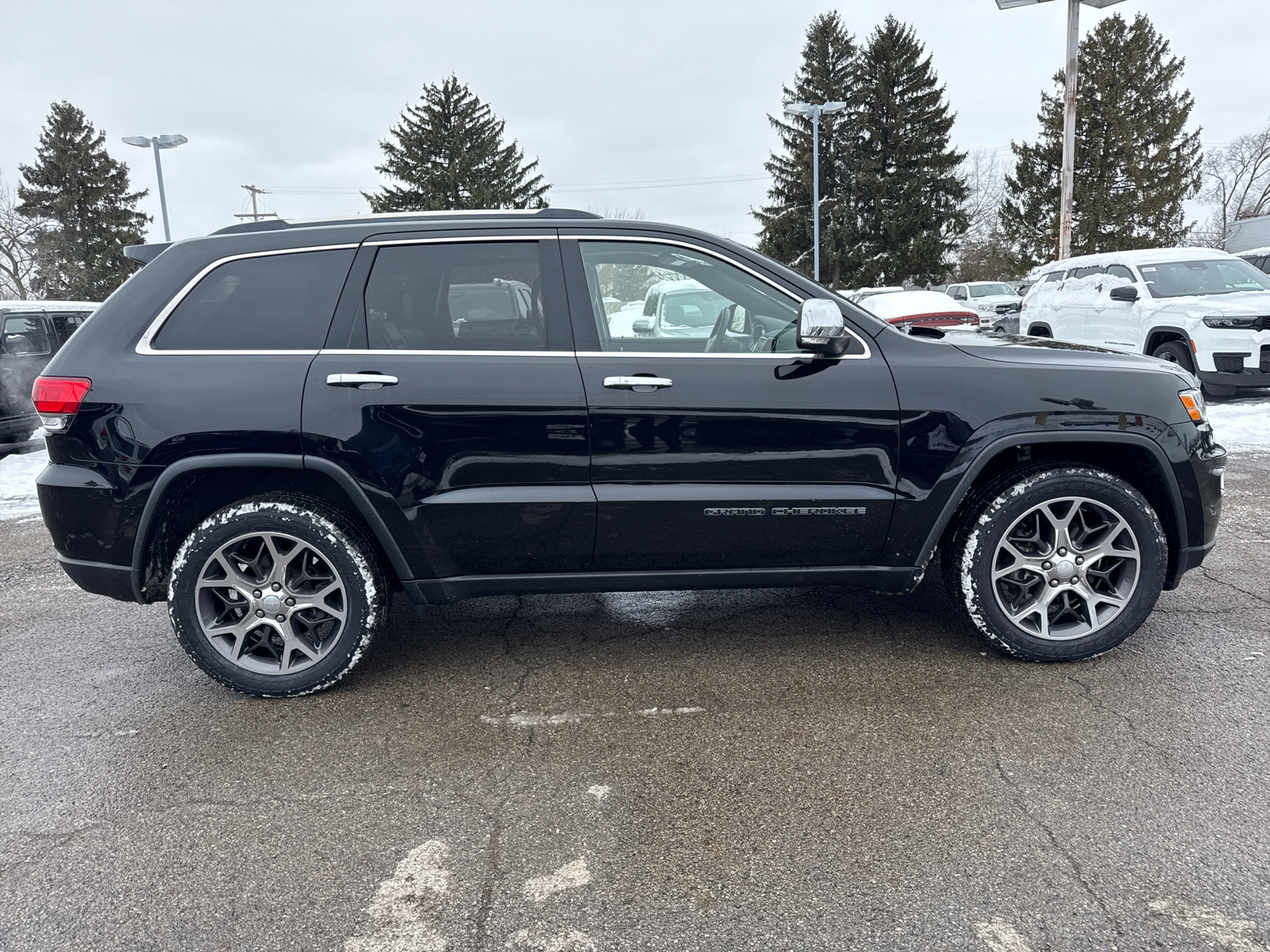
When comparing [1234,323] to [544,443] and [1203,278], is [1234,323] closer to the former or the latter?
[1203,278]

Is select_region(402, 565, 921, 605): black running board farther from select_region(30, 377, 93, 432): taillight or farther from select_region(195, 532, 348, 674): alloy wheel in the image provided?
select_region(30, 377, 93, 432): taillight

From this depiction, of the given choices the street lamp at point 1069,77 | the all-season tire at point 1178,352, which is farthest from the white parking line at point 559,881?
the street lamp at point 1069,77

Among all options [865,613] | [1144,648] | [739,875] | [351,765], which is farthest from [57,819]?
[1144,648]

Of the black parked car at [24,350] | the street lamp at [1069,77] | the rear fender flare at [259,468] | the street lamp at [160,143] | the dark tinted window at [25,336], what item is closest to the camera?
the rear fender flare at [259,468]

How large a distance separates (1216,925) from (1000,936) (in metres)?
0.51

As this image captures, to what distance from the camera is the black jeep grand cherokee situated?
340 centimetres

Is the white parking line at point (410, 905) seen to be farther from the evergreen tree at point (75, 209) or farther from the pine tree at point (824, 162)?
the evergreen tree at point (75, 209)

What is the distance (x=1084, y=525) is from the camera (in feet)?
12.1

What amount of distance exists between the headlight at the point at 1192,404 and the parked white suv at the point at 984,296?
24.5m

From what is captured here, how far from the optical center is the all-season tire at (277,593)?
136 inches

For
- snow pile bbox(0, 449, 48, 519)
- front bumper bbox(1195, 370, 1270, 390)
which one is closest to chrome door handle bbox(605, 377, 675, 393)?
snow pile bbox(0, 449, 48, 519)

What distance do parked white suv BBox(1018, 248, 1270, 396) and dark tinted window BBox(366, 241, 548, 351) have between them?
773 cm

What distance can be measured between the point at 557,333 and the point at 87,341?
179 centimetres

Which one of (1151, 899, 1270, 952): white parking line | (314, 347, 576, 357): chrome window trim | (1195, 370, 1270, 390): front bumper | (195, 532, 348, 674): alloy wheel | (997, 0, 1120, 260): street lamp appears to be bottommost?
(1151, 899, 1270, 952): white parking line
